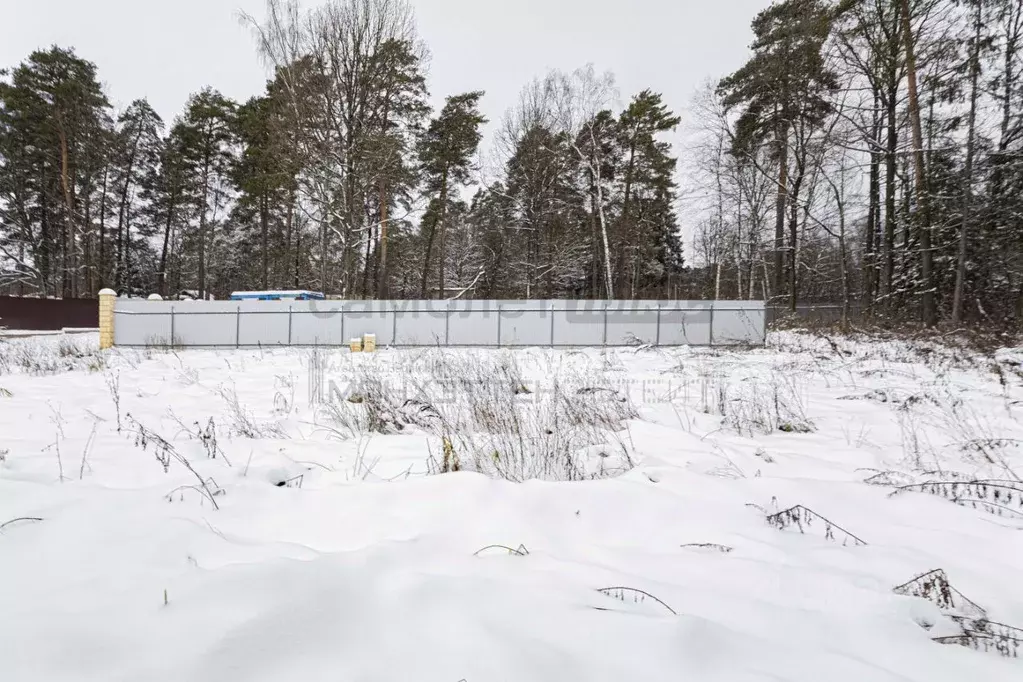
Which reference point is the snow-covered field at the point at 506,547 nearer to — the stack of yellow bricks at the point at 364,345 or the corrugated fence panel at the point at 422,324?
the stack of yellow bricks at the point at 364,345

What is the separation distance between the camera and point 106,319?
1362cm

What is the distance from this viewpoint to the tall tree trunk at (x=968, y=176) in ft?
33.4

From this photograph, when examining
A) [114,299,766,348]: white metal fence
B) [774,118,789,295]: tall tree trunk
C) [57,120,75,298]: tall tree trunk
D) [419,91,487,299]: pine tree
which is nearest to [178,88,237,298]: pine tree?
[57,120,75,298]: tall tree trunk

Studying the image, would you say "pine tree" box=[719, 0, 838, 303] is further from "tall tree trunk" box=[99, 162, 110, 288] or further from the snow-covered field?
"tall tree trunk" box=[99, 162, 110, 288]

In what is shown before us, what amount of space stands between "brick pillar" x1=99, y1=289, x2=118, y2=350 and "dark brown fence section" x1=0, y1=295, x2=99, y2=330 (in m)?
11.6

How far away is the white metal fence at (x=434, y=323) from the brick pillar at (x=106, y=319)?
277 mm

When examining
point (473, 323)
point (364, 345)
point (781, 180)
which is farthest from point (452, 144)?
point (781, 180)

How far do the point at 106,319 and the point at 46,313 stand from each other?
12924mm

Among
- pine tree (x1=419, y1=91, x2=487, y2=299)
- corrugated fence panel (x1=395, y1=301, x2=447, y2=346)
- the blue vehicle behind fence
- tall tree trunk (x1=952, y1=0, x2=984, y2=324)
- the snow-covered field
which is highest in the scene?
pine tree (x1=419, y1=91, x2=487, y2=299)

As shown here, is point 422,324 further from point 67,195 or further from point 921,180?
point 67,195

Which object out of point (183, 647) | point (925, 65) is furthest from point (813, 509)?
point (925, 65)

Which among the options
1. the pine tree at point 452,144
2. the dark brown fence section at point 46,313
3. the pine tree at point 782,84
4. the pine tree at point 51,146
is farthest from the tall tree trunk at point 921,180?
the pine tree at point 51,146

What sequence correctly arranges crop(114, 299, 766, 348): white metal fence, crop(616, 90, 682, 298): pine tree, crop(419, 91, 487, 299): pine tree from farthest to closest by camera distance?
1. crop(419, 91, 487, 299): pine tree
2. crop(616, 90, 682, 298): pine tree
3. crop(114, 299, 766, 348): white metal fence

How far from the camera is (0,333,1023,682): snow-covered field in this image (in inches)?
47.6
